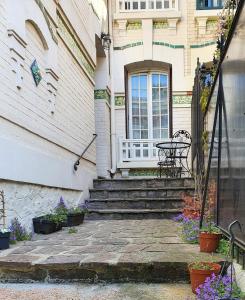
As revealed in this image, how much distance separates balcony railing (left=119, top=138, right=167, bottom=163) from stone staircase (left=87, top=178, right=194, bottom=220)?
1.89m

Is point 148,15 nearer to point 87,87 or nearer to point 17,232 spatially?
point 87,87

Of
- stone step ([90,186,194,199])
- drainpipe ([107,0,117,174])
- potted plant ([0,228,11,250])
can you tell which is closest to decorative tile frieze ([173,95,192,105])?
drainpipe ([107,0,117,174])

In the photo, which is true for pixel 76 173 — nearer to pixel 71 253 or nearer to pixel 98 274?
pixel 71 253

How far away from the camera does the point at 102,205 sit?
7.46 metres

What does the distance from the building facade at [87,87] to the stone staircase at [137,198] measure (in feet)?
1.25

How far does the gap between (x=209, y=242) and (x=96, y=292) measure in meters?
1.12

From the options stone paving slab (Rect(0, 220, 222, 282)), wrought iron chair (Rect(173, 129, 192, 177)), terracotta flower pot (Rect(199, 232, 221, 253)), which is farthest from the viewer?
wrought iron chair (Rect(173, 129, 192, 177))

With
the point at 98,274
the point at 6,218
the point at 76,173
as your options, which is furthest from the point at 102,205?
the point at 98,274

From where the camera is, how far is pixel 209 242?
350 cm

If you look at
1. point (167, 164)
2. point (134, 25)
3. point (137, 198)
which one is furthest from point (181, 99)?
point (137, 198)

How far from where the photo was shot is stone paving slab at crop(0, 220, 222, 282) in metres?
3.13

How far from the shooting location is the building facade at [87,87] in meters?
4.58

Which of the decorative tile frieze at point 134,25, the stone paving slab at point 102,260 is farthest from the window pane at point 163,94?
the stone paving slab at point 102,260

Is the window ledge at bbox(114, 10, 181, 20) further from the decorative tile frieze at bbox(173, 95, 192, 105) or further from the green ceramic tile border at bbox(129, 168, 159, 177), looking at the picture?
the green ceramic tile border at bbox(129, 168, 159, 177)
